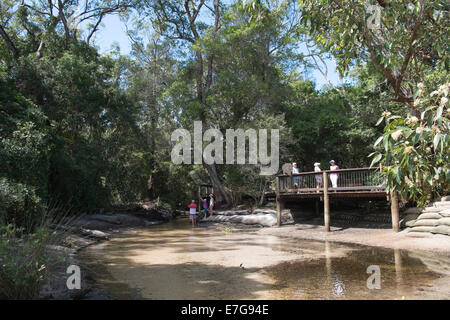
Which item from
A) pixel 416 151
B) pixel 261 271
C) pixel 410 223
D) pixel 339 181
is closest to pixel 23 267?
pixel 261 271

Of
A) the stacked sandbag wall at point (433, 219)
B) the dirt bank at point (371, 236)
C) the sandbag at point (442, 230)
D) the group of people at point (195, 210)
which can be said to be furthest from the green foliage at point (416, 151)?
the group of people at point (195, 210)

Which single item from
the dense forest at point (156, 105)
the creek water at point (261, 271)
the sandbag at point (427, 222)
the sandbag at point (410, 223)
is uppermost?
the dense forest at point (156, 105)

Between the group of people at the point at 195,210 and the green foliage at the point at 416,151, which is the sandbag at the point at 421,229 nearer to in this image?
the green foliage at the point at 416,151

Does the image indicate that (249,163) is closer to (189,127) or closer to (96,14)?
(189,127)

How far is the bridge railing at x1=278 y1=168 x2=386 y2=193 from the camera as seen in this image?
13.0 meters

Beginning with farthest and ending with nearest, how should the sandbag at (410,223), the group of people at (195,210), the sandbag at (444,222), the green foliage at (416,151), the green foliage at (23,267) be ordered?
the group of people at (195,210) → the sandbag at (410,223) → the sandbag at (444,222) → the green foliage at (23,267) → the green foliage at (416,151)

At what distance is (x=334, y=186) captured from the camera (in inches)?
547

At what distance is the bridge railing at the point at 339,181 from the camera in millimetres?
12977

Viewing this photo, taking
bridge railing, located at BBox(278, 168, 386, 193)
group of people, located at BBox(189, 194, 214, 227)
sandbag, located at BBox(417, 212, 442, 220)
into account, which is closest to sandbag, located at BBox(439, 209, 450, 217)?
sandbag, located at BBox(417, 212, 442, 220)

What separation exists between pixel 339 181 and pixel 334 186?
71 cm

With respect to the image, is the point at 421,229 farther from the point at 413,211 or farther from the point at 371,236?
the point at 371,236

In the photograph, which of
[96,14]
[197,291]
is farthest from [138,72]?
[197,291]

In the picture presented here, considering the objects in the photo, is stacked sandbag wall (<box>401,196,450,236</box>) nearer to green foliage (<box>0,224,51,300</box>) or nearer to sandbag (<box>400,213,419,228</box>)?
sandbag (<box>400,213,419,228</box>)
